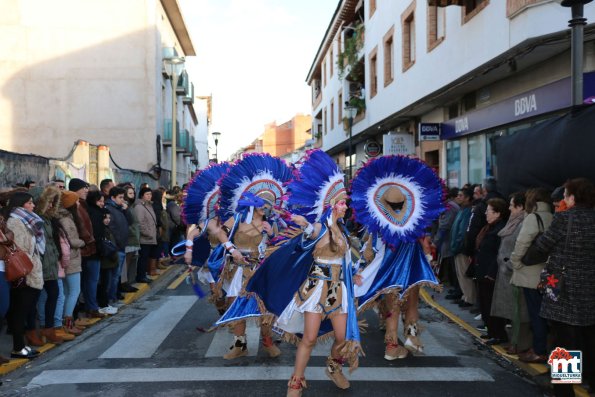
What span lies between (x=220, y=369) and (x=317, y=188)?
2176mm

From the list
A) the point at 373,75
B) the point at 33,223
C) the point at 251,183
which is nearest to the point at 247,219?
the point at 251,183

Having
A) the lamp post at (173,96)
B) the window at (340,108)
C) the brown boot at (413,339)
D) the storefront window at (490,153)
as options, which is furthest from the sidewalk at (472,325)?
the window at (340,108)

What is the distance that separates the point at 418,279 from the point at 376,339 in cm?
122

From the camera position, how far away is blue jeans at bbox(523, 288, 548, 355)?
217 inches

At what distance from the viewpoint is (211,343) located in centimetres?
656

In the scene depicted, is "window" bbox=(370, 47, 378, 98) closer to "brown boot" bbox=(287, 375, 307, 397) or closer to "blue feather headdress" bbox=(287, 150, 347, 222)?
"blue feather headdress" bbox=(287, 150, 347, 222)

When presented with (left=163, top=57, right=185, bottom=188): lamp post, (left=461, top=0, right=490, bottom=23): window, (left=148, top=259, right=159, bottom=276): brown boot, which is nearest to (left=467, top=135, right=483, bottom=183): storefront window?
(left=461, top=0, right=490, bottom=23): window

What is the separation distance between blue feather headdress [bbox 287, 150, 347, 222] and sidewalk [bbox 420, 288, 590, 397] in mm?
2610

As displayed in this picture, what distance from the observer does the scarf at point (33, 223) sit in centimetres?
591

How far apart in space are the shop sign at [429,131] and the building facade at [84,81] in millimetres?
12505

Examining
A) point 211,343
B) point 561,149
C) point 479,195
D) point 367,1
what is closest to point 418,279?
point 561,149

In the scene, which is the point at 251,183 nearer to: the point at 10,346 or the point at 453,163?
the point at 10,346

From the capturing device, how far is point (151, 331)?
282 inches

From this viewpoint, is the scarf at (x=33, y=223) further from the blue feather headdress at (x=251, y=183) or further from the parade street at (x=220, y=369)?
the blue feather headdress at (x=251, y=183)
